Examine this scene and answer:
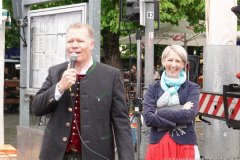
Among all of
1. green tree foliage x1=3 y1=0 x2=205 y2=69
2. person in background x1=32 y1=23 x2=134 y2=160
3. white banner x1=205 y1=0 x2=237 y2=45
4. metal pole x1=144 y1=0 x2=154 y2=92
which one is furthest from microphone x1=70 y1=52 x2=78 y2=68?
green tree foliage x1=3 y1=0 x2=205 y2=69

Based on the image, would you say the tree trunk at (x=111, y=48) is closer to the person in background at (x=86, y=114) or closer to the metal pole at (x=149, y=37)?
the metal pole at (x=149, y=37)

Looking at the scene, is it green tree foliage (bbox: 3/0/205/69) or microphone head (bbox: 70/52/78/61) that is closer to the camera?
microphone head (bbox: 70/52/78/61)

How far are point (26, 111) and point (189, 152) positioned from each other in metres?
4.25

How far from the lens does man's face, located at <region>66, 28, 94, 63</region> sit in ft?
13.2

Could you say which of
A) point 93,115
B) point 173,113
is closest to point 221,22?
point 173,113

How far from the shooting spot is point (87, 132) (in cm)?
415

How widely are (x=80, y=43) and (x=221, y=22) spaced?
5.43 metres

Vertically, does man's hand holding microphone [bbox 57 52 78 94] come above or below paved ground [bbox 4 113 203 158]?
above

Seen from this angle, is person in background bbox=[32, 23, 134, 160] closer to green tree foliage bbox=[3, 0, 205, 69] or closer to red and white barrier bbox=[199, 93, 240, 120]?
red and white barrier bbox=[199, 93, 240, 120]

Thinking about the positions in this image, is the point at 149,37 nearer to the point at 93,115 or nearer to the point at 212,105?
the point at 212,105

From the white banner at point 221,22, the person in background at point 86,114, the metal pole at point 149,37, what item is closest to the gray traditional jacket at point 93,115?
the person in background at point 86,114

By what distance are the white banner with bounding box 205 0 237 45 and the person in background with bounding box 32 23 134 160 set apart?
517 centimetres

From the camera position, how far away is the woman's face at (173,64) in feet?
18.7

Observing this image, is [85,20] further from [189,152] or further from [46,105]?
[46,105]
